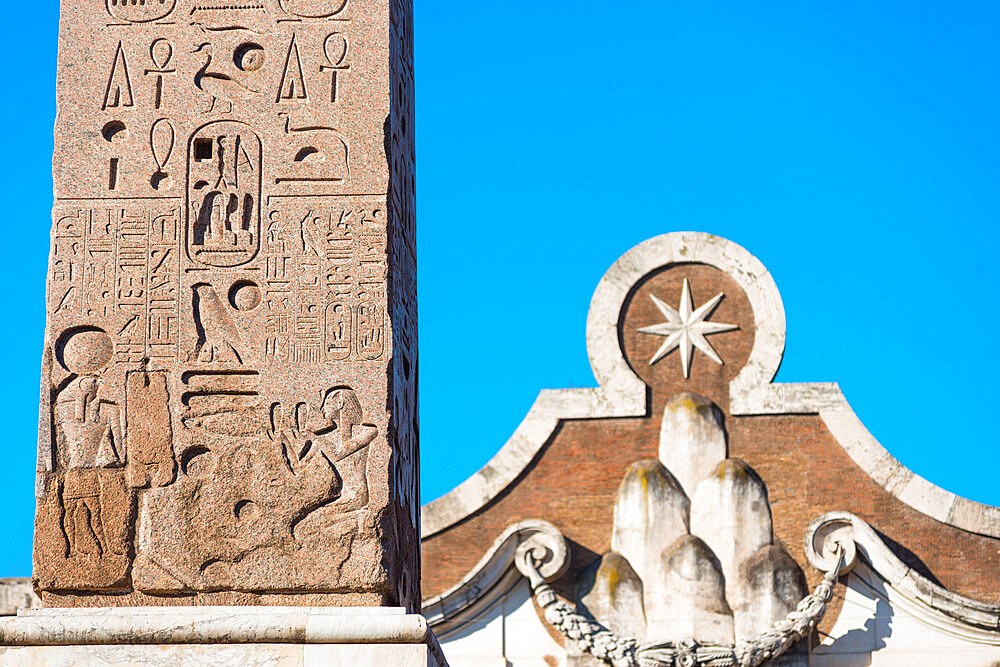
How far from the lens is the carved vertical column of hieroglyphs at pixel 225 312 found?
5156 millimetres

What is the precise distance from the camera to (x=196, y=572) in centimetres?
514

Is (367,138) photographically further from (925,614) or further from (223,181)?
(925,614)

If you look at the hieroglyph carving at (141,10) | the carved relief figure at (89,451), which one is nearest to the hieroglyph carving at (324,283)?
the carved relief figure at (89,451)

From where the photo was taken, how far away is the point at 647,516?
47.2 feet

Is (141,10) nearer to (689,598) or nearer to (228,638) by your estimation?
(228,638)

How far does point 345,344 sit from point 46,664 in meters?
1.28

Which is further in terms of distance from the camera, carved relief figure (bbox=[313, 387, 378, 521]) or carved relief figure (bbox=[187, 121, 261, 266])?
carved relief figure (bbox=[187, 121, 261, 266])

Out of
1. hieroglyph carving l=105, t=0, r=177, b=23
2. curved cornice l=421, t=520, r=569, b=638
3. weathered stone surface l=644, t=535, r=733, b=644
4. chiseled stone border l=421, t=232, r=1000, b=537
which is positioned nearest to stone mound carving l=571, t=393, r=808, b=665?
weathered stone surface l=644, t=535, r=733, b=644

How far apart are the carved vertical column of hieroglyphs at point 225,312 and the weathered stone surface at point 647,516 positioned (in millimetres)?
8870

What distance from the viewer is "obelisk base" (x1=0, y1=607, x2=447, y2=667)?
496 cm

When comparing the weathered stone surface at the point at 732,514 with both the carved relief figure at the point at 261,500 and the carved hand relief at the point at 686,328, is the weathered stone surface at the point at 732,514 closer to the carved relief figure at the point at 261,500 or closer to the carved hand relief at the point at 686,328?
the carved hand relief at the point at 686,328

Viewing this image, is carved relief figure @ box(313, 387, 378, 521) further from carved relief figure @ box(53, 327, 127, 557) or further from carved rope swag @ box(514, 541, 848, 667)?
carved rope swag @ box(514, 541, 848, 667)

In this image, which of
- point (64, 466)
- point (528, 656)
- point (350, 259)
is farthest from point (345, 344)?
point (528, 656)

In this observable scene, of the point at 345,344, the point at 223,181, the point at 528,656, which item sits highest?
the point at 223,181
